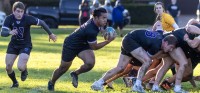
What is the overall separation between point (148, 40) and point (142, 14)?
3187 centimetres

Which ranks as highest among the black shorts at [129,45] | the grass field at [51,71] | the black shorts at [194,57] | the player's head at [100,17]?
the player's head at [100,17]

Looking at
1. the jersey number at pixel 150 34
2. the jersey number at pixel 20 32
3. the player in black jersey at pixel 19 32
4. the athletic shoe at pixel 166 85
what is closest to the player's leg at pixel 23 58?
the player in black jersey at pixel 19 32

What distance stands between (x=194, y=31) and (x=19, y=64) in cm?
345

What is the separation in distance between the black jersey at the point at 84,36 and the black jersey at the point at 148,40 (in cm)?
70

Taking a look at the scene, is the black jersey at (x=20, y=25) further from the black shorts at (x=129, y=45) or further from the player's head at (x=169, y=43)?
the player's head at (x=169, y=43)

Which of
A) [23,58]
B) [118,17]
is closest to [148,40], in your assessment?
[23,58]

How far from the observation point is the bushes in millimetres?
43125

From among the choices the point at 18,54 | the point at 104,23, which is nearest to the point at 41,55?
the point at 18,54

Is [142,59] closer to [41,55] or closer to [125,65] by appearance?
[125,65]

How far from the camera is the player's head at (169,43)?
11516 mm

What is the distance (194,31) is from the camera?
11.6m

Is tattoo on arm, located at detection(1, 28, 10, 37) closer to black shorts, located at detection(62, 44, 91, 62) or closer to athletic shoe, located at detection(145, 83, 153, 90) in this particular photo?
black shorts, located at detection(62, 44, 91, 62)

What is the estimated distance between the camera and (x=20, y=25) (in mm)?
12570

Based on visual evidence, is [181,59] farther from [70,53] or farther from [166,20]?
[166,20]
